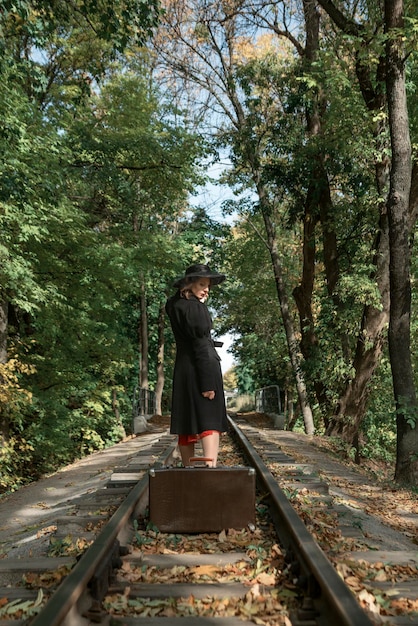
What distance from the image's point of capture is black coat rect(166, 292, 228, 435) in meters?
4.62

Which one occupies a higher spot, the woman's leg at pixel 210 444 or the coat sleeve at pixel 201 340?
the coat sleeve at pixel 201 340

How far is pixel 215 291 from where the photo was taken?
94.3 feet

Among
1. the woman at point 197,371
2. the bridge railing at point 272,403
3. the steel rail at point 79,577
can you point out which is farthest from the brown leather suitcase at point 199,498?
the bridge railing at point 272,403

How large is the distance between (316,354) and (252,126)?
344 inches

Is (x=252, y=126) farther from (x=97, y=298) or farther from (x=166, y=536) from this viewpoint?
(x=166, y=536)

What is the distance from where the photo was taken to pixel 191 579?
300 centimetres

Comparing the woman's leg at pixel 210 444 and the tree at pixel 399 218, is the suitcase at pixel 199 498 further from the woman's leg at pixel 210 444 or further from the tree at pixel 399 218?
the tree at pixel 399 218

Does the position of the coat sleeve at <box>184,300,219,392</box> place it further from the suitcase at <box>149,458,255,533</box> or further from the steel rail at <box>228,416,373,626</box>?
the steel rail at <box>228,416,373,626</box>

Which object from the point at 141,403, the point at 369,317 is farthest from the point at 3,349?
the point at 369,317

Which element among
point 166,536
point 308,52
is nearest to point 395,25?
point 308,52

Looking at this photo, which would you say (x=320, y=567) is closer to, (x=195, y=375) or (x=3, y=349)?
(x=195, y=375)

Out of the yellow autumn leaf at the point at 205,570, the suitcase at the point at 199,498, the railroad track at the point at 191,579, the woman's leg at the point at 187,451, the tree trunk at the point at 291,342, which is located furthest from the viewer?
the tree trunk at the point at 291,342

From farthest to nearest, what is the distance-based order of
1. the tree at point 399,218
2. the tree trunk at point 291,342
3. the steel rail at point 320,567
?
the tree trunk at point 291,342, the tree at point 399,218, the steel rail at point 320,567

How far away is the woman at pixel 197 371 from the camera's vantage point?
4.63 m
